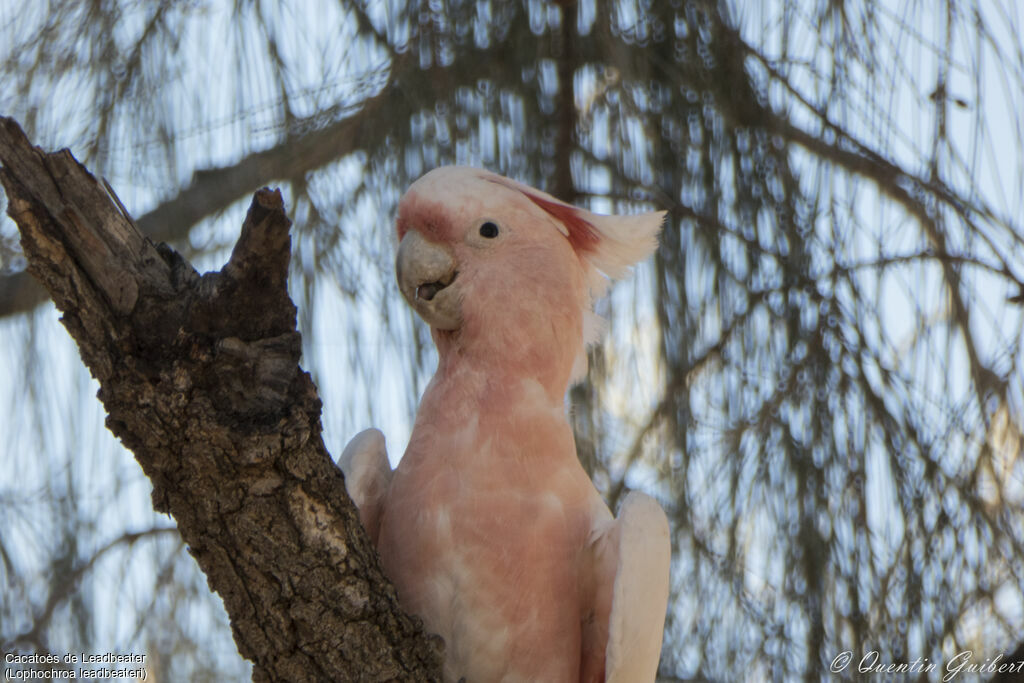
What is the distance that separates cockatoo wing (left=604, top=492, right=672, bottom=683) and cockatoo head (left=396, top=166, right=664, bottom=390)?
0.68 feet

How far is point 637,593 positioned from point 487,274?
40 centimetres

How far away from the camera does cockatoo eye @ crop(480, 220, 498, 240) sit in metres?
1.25

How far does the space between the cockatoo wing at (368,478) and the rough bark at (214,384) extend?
0.88 feet

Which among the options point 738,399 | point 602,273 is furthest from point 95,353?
point 738,399

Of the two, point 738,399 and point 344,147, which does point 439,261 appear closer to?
point 344,147

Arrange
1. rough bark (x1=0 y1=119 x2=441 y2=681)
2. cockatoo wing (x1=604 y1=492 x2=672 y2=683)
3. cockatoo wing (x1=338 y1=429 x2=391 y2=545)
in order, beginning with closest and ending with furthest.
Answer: rough bark (x1=0 y1=119 x2=441 y2=681), cockatoo wing (x1=604 y1=492 x2=672 y2=683), cockatoo wing (x1=338 y1=429 x2=391 y2=545)

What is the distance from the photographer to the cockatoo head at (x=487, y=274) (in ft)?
4.04

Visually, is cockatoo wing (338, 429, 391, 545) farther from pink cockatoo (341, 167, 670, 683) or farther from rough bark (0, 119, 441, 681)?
rough bark (0, 119, 441, 681)

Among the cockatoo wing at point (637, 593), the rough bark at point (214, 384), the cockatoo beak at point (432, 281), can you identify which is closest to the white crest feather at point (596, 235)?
the cockatoo beak at point (432, 281)

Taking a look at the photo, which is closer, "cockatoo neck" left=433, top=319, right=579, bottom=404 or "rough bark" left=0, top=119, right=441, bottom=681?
"rough bark" left=0, top=119, right=441, bottom=681

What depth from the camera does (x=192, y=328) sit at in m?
0.88

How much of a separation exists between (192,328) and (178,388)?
51 millimetres

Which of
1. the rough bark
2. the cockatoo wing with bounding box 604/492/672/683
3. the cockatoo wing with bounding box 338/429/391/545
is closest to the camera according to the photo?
the rough bark

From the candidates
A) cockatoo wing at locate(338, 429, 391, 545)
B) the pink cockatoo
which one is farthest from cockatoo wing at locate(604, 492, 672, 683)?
cockatoo wing at locate(338, 429, 391, 545)
